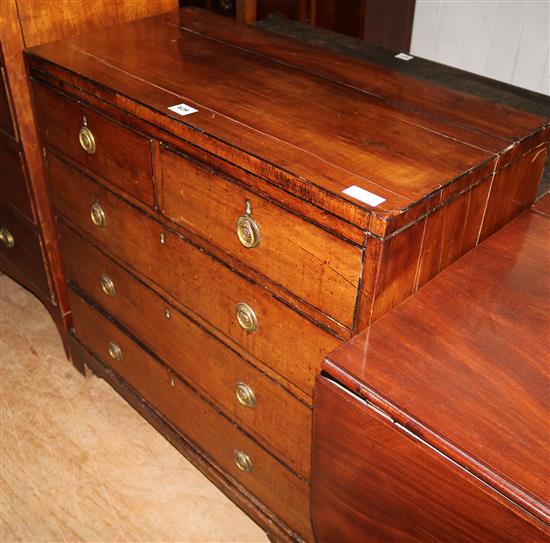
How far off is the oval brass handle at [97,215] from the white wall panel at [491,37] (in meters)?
1.85

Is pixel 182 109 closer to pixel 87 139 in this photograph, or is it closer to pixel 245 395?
pixel 87 139

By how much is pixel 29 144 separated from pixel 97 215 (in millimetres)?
294

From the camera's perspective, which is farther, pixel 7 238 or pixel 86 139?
pixel 7 238

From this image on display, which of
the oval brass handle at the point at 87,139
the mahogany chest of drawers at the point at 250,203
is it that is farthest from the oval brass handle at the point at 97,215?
the oval brass handle at the point at 87,139

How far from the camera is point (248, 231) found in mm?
1185

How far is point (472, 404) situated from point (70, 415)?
4.93ft

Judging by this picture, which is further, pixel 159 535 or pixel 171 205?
pixel 159 535

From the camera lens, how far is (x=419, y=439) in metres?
0.85

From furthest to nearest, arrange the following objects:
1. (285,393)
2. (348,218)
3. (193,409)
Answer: (193,409)
(285,393)
(348,218)

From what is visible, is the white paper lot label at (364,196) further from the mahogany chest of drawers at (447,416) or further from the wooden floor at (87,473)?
the wooden floor at (87,473)

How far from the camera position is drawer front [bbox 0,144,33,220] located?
5.86 ft

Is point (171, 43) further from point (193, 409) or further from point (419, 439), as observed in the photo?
point (419, 439)

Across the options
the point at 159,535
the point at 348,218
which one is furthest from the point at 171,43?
the point at 159,535

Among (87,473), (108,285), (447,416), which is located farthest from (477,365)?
(87,473)
